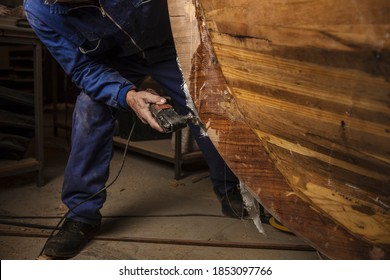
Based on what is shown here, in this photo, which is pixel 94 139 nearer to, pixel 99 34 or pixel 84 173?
pixel 84 173

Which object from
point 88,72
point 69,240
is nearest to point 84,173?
point 69,240

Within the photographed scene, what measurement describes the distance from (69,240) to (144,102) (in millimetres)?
709

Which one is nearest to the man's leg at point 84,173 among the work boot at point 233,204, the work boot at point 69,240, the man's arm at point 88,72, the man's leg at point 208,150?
the work boot at point 69,240

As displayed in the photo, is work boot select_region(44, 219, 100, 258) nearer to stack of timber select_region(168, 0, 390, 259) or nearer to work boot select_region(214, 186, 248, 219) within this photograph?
work boot select_region(214, 186, 248, 219)

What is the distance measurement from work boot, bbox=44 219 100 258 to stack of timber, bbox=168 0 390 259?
1001 millimetres

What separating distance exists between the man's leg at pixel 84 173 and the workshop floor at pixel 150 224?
78 millimetres

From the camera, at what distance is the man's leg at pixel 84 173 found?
177 centimetres

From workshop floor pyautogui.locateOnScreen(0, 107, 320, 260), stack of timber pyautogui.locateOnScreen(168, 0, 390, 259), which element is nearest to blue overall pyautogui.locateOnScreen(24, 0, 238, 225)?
workshop floor pyautogui.locateOnScreen(0, 107, 320, 260)

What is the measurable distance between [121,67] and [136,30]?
0.28 meters

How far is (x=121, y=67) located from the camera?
6.15 ft

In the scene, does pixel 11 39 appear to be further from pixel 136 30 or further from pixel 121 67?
pixel 136 30

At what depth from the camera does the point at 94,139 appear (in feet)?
5.91

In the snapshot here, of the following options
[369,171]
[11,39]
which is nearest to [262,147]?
[369,171]

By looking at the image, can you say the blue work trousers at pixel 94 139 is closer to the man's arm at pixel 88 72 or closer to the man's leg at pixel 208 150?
the man's leg at pixel 208 150
